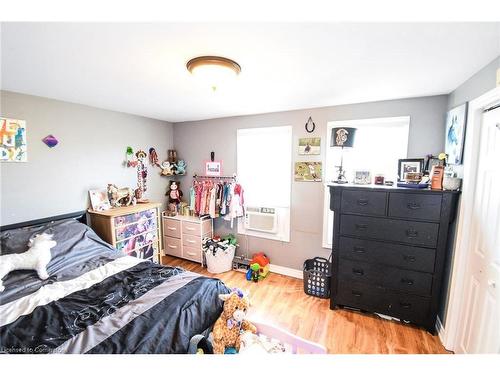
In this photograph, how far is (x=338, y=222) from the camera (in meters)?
2.08

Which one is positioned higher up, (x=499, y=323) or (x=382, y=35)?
(x=382, y=35)

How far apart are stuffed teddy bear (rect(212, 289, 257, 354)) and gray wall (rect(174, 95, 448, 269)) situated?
5.38 ft

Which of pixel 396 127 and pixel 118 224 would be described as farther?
pixel 118 224

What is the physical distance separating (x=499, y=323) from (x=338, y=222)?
3.69 ft

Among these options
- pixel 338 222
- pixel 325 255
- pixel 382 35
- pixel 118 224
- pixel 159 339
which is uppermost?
pixel 382 35

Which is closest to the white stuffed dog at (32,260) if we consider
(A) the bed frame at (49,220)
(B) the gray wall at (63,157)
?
(A) the bed frame at (49,220)

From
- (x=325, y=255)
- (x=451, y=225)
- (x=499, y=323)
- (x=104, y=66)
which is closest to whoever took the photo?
(x=499, y=323)

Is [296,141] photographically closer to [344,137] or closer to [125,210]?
[344,137]

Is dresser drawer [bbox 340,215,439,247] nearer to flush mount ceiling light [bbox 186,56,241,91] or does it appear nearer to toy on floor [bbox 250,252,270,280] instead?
toy on floor [bbox 250,252,270,280]

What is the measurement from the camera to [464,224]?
5.22 feet

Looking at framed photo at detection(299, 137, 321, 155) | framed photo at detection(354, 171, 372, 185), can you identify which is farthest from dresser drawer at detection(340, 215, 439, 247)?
framed photo at detection(299, 137, 321, 155)

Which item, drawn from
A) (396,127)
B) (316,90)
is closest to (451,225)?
(396,127)

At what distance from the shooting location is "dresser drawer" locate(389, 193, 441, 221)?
1729 millimetres
